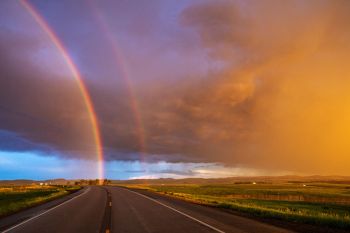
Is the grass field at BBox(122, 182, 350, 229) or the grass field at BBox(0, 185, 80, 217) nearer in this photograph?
the grass field at BBox(122, 182, 350, 229)

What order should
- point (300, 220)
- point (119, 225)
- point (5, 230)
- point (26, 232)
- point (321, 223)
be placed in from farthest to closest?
1. point (300, 220)
2. point (321, 223)
3. point (119, 225)
4. point (5, 230)
5. point (26, 232)

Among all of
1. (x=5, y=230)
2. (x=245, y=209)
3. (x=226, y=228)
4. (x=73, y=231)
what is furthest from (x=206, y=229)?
(x=245, y=209)

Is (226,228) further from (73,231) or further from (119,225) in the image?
(73,231)

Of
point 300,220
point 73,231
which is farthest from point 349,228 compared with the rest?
point 73,231

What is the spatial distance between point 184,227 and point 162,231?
142 cm

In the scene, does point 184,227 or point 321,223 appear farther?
point 321,223

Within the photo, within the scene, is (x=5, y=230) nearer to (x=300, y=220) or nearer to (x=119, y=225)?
(x=119, y=225)

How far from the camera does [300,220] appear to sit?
16.8 m

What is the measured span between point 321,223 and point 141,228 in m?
7.99

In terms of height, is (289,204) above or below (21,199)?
below

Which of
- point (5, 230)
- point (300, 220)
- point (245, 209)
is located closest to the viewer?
point (5, 230)

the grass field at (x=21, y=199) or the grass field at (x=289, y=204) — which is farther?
the grass field at (x=21, y=199)

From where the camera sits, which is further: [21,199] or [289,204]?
[289,204]

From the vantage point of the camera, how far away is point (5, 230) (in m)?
13.5
